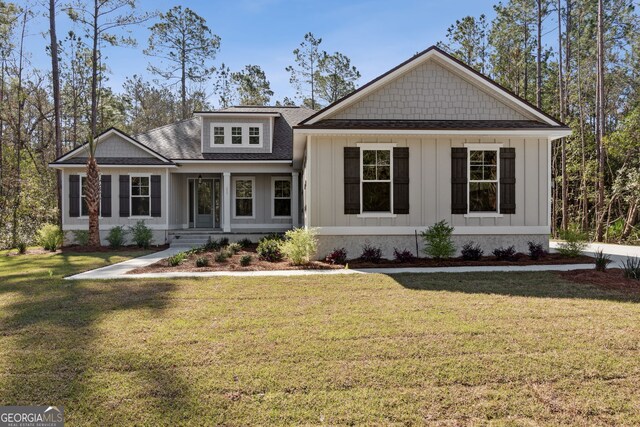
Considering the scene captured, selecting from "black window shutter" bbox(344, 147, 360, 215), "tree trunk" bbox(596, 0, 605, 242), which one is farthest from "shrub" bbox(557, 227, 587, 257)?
"tree trunk" bbox(596, 0, 605, 242)

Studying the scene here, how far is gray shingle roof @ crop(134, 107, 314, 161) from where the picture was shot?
51.3ft

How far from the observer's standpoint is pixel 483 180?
1007cm

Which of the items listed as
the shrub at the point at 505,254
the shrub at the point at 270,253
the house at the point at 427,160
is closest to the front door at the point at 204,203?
the house at the point at 427,160

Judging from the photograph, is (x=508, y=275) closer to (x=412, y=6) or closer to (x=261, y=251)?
(x=261, y=251)

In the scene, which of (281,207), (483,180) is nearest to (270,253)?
(483,180)

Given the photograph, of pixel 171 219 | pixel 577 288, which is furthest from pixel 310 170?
pixel 171 219

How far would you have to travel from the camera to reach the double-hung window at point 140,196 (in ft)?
48.9

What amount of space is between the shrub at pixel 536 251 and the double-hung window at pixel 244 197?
1077cm

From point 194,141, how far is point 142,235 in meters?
5.39

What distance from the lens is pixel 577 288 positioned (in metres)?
6.53

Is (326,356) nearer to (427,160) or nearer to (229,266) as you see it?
(229,266)

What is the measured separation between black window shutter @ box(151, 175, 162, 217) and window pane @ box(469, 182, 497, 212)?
1174 cm

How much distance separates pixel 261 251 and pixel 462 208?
5685 mm

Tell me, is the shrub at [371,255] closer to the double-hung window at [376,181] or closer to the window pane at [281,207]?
the double-hung window at [376,181]
